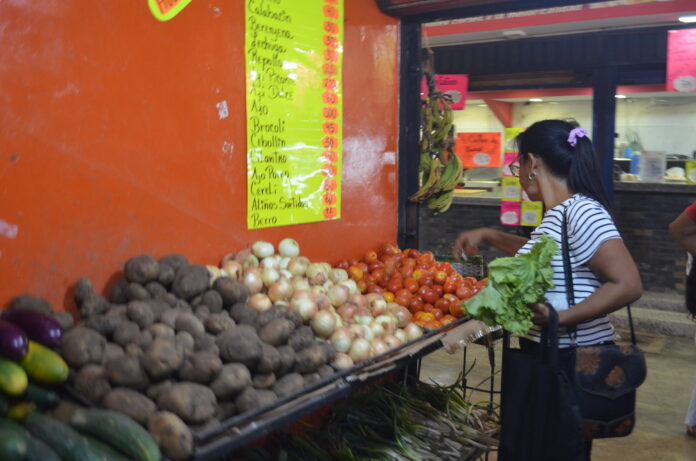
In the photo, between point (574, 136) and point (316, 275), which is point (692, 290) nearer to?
point (574, 136)

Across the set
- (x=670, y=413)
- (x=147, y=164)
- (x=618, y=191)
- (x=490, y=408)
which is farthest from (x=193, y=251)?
(x=618, y=191)

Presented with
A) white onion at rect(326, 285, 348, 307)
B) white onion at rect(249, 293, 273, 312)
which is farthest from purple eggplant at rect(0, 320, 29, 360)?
white onion at rect(326, 285, 348, 307)

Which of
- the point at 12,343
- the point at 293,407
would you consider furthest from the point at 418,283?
the point at 12,343

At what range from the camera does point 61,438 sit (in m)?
1.85

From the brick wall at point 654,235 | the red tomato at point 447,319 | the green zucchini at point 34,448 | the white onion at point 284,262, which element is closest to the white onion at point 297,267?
the white onion at point 284,262

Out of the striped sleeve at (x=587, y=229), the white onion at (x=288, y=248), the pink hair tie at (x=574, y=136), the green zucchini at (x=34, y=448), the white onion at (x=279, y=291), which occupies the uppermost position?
the pink hair tie at (x=574, y=136)

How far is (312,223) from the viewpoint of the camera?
3.85 meters

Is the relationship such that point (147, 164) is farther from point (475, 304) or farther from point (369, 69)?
point (369, 69)

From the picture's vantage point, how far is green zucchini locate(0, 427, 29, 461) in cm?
168

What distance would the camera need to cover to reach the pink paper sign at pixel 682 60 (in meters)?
7.09

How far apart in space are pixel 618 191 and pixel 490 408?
5.76 metres

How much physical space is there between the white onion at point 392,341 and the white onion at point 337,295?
1.00 feet

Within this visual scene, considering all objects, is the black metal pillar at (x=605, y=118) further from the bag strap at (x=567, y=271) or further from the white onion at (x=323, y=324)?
the white onion at (x=323, y=324)

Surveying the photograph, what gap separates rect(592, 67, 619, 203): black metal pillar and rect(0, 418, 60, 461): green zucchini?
8009 mm
